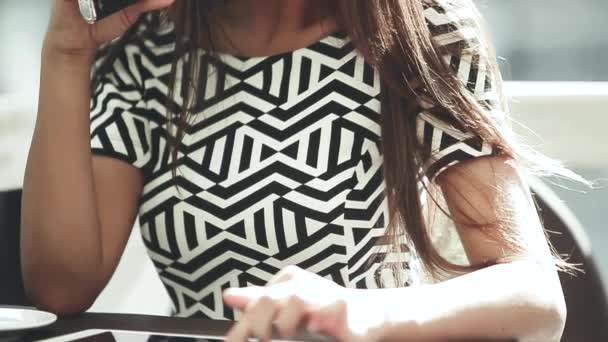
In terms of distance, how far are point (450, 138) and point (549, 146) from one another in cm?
53

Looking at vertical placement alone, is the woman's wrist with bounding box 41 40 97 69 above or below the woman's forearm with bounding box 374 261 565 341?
above

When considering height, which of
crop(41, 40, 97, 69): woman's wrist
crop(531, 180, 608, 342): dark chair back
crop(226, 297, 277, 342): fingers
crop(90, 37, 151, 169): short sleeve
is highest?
crop(41, 40, 97, 69): woman's wrist

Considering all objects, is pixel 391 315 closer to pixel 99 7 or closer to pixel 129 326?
pixel 129 326

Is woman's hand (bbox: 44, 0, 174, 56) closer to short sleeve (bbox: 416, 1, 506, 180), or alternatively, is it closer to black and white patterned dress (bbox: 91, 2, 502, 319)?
black and white patterned dress (bbox: 91, 2, 502, 319)

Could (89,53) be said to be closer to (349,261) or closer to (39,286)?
(39,286)

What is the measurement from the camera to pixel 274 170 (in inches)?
45.8

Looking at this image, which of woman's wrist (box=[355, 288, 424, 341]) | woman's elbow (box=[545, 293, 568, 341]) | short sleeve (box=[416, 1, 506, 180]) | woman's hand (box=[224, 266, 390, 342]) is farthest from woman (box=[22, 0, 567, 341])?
woman's hand (box=[224, 266, 390, 342])

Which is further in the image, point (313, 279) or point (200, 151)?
point (200, 151)

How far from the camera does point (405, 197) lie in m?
1.13

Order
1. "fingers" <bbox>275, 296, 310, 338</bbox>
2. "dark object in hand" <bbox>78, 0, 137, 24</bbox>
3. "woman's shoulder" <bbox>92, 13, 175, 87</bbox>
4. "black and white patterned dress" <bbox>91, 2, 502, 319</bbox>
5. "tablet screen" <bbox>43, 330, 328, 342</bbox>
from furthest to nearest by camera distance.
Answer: "woman's shoulder" <bbox>92, 13, 175, 87</bbox> < "black and white patterned dress" <bbox>91, 2, 502, 319</bbox> < "dark object in hand" <bbox>78, 0, 137, 24</bbox> < "tablet screen" <bbox>43, 330, 328, 342</bbox> < "fingers" <bbox>275, 296, 310, 338</bbox>

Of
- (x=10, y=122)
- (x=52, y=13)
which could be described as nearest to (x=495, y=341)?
(x=52, y=13)

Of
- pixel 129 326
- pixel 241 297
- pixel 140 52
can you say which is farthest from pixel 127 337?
pixel 140 52

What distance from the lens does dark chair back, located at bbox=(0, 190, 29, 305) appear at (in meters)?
1.32

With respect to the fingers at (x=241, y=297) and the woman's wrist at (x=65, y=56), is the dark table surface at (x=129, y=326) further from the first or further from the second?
the woman's wrist at (x=65, y=56)
